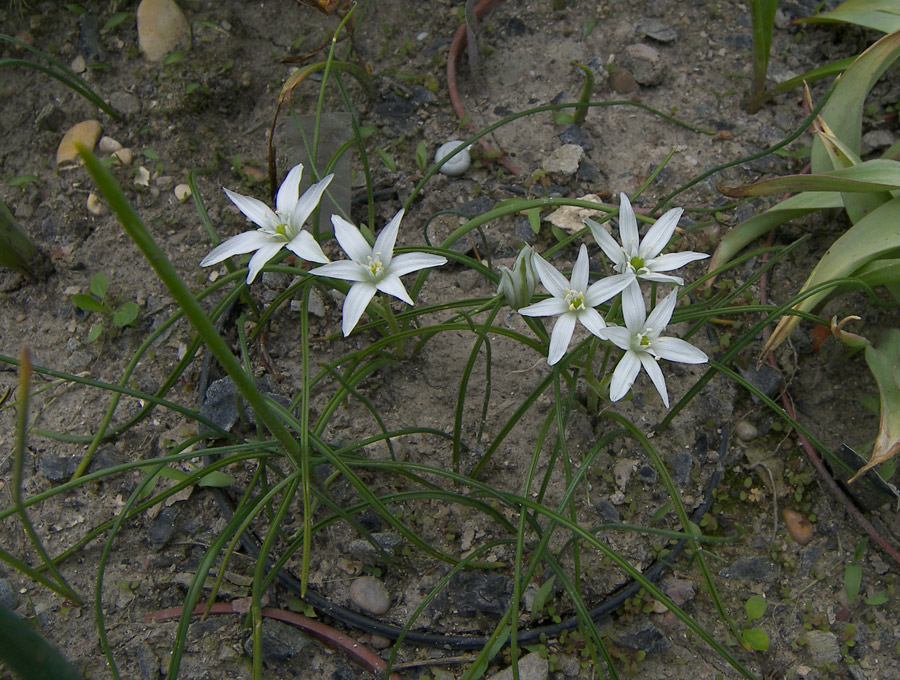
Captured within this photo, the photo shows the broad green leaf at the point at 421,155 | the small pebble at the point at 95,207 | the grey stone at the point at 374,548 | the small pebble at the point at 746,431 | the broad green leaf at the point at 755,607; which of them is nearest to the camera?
the broad green leaf at the point at 755,607

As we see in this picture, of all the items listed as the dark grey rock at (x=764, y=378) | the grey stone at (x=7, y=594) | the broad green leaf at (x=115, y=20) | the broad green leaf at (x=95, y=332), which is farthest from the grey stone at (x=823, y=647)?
the broad green leaf at (x=115, y=20)

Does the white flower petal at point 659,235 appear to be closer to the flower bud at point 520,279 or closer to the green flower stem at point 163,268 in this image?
the flower bud at point 520,279

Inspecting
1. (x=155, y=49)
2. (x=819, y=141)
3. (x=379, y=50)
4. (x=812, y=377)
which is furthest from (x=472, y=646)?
(x=155, y=49)

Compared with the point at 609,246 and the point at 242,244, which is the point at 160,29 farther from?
the point at 609,246

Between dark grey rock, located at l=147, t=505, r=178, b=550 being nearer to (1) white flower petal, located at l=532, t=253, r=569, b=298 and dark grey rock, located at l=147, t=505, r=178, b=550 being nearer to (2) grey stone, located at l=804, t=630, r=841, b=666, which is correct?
(1) white flower petal, located at l=532, t=253, r=569, b=298

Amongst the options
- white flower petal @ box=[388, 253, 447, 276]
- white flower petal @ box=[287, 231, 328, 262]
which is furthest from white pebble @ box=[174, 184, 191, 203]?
white flower petal @ box=[388, 253, 447, 276]

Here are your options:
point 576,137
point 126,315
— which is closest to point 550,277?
point 576,137
